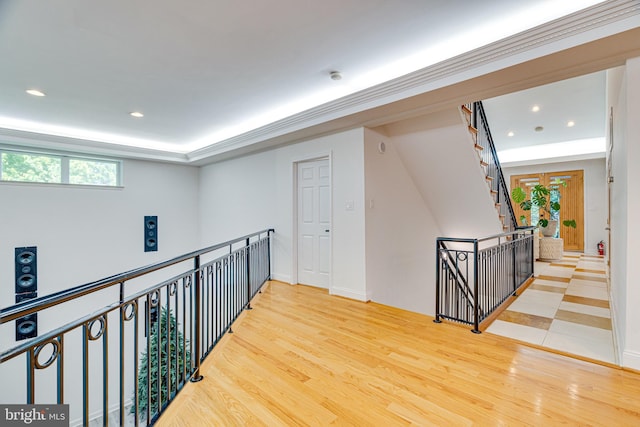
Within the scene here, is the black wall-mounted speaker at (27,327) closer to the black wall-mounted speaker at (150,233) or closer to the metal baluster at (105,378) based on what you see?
the black wall-mounted speaker at (150,233)

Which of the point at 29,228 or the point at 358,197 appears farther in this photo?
the point at 29,228

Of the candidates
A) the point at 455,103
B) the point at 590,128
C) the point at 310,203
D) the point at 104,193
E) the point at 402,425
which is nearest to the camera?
the point at 402,425

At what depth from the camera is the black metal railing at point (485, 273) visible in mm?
3043

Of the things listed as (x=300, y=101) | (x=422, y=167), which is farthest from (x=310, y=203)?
(x=422, y=167)

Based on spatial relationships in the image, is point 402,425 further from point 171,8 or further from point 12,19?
point 12,19

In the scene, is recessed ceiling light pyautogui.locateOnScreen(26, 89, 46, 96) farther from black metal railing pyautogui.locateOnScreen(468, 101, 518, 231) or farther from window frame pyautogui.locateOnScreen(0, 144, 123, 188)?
black metal railing pyautogui.locateOnScreen(468, 101, 518, 231)

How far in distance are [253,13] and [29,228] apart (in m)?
5.11

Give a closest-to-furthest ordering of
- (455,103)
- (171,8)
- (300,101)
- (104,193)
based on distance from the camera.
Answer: (171,8)
(455,103)
(300,101)
(104,193)

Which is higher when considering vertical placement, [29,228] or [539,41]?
[539,41]

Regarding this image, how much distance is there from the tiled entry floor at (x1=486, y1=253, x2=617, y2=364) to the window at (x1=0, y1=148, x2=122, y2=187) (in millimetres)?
6568

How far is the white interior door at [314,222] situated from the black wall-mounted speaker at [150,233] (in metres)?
3.32

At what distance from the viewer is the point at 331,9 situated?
2.06m

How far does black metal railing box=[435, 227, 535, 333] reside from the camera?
120 inches

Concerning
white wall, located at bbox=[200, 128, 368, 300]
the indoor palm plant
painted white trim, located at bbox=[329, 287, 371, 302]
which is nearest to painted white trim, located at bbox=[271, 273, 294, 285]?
white wall, located at bbox=[200, 128, 368, 300]
